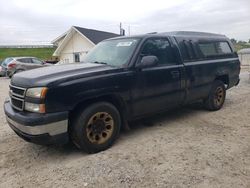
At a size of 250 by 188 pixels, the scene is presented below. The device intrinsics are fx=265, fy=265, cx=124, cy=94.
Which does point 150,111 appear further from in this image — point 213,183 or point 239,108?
point 239,108

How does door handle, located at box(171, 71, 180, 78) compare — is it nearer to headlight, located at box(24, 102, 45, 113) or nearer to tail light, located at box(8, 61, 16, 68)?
headlight, located at box(24, 102, 45, 113)

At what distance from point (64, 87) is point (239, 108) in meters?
5.00

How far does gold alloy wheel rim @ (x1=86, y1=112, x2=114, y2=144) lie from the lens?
409 cm

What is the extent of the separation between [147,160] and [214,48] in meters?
3.93

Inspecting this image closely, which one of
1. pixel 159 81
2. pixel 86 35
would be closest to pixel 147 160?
pixel 159 81

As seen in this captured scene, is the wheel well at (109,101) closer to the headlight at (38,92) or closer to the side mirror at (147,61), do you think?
the headlight at (38,92)

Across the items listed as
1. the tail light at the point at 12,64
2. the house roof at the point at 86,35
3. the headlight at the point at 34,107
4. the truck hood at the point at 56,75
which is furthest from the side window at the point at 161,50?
the house roof at the point at 86,35

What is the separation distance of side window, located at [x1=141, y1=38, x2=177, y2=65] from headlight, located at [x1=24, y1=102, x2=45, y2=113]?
214cm

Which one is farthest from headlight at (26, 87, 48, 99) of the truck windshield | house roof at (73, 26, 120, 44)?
house roof at (73, 26, 120, 44)

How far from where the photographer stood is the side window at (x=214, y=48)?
20.4ft

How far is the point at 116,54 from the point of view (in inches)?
195

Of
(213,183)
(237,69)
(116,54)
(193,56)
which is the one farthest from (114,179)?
(237,69)

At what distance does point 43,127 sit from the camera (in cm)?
363

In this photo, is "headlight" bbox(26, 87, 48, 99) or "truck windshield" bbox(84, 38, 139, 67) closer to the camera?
"headlight" bbox(26, 87, 48, 99)
